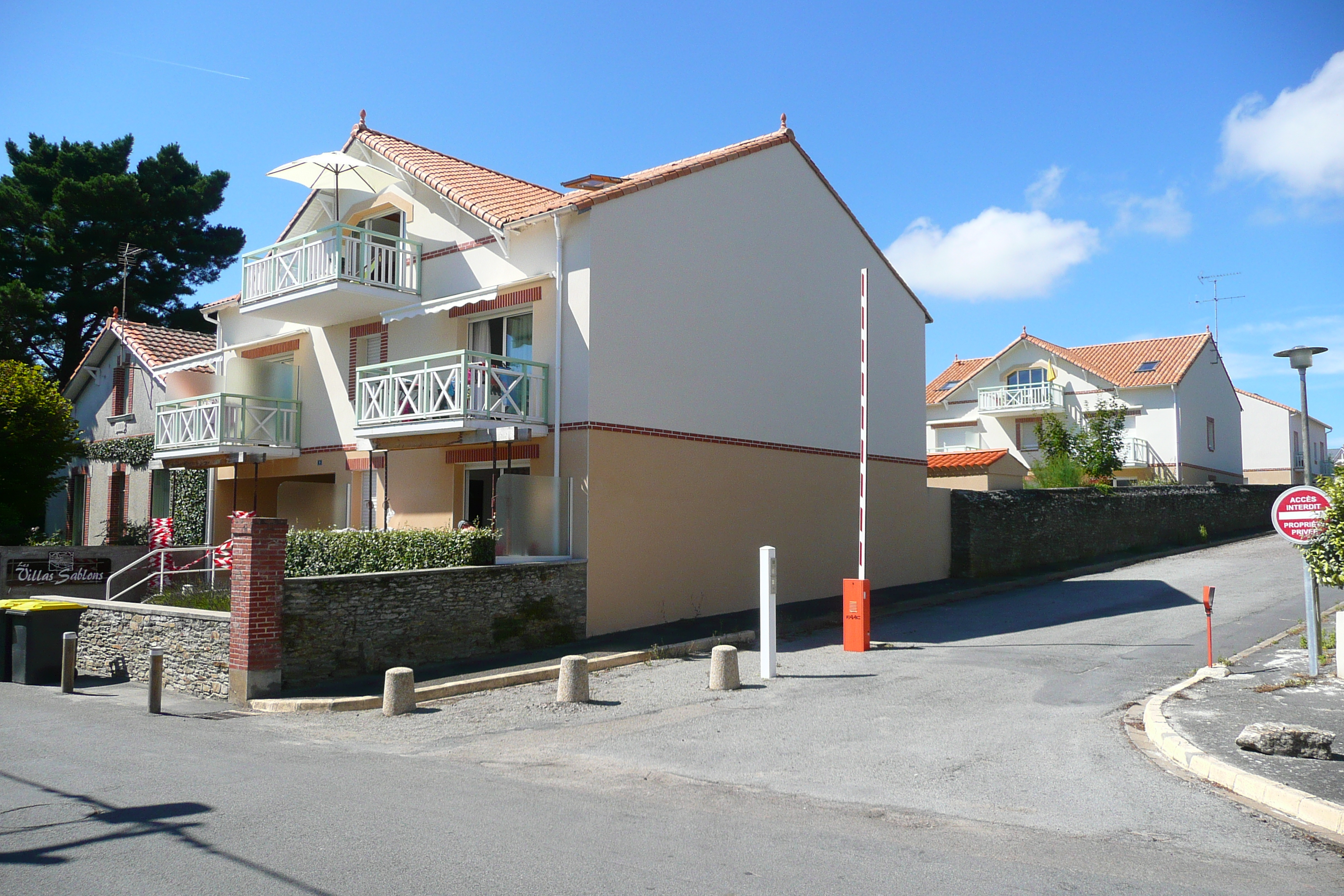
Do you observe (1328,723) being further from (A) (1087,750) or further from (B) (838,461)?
(B) (838,461)

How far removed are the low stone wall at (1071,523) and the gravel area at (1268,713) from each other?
37.1 feet

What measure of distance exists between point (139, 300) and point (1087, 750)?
39.3m

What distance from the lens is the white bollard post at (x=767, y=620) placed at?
39.0 ft

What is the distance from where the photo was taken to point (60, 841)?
5.73 metres

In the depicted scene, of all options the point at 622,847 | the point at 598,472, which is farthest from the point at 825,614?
the point at 622,847

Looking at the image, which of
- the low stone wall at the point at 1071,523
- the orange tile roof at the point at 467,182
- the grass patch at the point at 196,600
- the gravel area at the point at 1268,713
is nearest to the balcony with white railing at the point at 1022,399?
the low stone wall at the point at 1071,523

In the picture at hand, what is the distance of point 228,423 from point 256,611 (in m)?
9.43

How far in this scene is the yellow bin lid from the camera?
44.8ft

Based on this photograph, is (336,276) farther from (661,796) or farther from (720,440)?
(661,796)

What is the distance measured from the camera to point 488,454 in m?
16.5

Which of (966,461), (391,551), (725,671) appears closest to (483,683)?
(725,671)

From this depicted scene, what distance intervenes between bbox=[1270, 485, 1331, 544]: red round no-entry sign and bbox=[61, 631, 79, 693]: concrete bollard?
1502cm

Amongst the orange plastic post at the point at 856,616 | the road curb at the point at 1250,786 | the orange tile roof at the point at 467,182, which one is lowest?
the road curb at the point at 1250,786

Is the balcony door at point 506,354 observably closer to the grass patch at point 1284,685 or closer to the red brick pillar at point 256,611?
the red brick pillar at point 256,611
